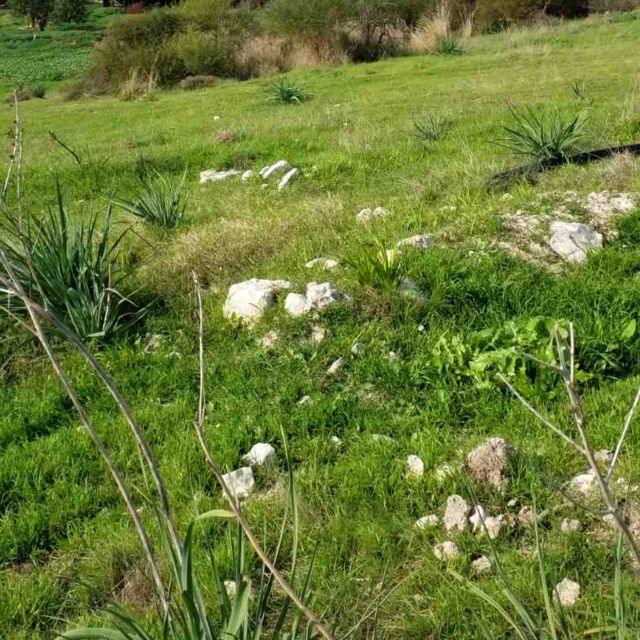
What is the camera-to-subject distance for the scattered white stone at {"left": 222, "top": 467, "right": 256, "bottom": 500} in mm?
3158

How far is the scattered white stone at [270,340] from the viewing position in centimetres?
436

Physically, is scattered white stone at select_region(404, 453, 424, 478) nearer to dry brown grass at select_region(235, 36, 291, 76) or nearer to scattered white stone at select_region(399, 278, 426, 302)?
scattered white stone at select_region(399, 278, 426, 302)

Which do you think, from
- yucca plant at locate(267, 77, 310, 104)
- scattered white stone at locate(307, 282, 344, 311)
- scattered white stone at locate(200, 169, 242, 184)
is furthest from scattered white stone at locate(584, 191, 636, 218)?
yucca plant at locate(267, 77, 310, 104)

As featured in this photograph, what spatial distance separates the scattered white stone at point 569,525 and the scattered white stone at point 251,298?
236 centimetres

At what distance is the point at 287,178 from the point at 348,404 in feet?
15.4

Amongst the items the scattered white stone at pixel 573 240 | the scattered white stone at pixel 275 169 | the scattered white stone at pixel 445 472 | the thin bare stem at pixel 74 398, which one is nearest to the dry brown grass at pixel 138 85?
the scattered white stone at pixel 275 169

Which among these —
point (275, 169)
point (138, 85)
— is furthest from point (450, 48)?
point (275, 169)

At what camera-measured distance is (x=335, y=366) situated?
4.08 m

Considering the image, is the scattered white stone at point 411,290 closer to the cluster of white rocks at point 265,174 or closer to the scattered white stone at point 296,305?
the scattered white stone at point 296,305

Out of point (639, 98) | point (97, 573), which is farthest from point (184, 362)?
point (639, 98)

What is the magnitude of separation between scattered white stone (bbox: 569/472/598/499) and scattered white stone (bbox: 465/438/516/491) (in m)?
0.26

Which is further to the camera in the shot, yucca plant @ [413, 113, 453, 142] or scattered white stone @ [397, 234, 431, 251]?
yucca plant @ [413, 113, 453, 142]

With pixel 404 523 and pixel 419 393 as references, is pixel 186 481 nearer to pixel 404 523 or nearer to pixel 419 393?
pixel 404 523

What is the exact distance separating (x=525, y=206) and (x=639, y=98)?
5.34 meters
